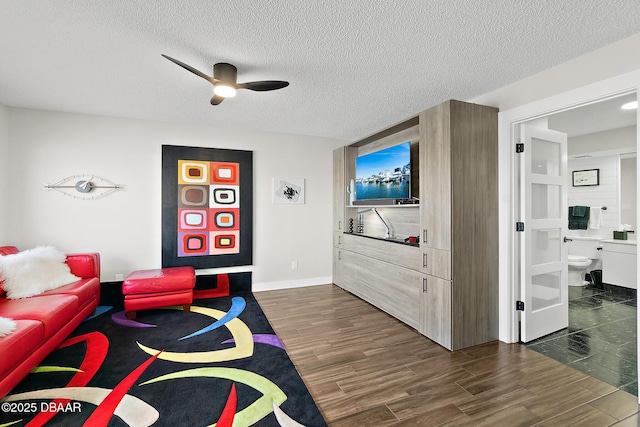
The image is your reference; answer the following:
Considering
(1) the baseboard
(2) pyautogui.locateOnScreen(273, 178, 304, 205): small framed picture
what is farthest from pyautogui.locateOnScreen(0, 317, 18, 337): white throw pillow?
(2) pyautogui.locateOnScreen(273, 178, 304, 205): small framed picture

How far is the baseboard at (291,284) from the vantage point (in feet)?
14.8

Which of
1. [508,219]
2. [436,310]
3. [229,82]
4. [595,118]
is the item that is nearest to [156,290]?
[229,82]

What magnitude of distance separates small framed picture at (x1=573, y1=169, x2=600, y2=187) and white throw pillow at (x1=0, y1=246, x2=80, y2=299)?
25.5 feet

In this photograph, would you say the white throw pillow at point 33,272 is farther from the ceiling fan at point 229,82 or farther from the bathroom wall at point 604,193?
the bathroom wall at point 604,193

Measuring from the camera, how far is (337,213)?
4.77 m

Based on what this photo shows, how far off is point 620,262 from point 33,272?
295 inches

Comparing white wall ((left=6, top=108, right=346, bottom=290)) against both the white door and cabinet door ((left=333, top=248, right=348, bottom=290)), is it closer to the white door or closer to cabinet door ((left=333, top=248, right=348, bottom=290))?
cabinet door ((left=333, top=248, right=348, bottom=290))

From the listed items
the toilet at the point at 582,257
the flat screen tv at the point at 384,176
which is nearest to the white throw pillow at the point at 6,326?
the flat screen tv at the point at 384,176

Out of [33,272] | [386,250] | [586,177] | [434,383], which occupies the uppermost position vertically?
[586,177]

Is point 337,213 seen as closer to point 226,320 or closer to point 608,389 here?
point 226,320

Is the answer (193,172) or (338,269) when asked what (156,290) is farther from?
(338,269)

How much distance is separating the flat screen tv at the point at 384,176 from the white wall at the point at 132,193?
0.92 metres

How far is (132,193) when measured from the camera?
394cm

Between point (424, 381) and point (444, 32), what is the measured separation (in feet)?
8.18
